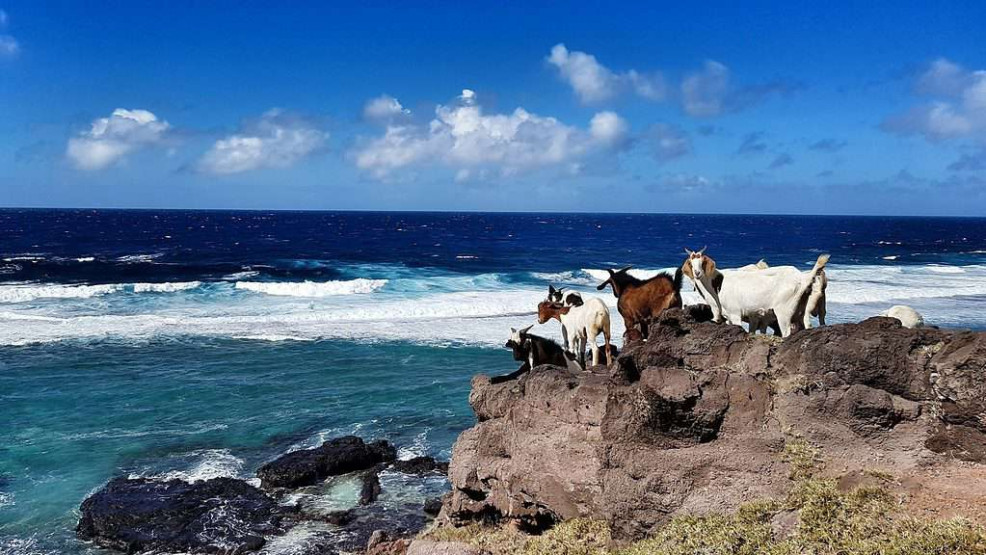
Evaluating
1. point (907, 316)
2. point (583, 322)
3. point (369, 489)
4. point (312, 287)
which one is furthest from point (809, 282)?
point (312, 287)

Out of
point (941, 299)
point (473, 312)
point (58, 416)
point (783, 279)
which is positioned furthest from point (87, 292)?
point (941, 299)

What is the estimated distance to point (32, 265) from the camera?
59844 millimetres

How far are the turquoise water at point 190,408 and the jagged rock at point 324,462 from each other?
2.65 feet

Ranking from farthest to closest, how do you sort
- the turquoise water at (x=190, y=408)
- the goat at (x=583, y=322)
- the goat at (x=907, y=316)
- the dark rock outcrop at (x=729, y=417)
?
the turquoise water at (x=190, y=408) < the goat at (x=583, y=322) < the goat at (x=907, y=316) < the dark rock outcrop at (x=729, y=417)

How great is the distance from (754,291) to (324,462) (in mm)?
10540

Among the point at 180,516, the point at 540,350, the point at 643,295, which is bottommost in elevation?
the point at 180,516

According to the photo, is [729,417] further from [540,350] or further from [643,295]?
[540,350]

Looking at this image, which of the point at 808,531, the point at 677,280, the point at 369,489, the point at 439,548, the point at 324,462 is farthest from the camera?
the point at 324,462

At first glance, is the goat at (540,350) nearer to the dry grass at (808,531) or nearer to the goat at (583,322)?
the goat at (583,322)

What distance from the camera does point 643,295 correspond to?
11.9m

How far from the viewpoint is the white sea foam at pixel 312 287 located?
47.7 meters

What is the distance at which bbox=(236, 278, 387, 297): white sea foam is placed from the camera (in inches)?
1877

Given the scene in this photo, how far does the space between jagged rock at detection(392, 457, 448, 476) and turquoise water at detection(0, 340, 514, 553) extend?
884 millimetres

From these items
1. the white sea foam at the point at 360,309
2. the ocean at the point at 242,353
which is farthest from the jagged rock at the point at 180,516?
the white sea foam at the point at 360,309
